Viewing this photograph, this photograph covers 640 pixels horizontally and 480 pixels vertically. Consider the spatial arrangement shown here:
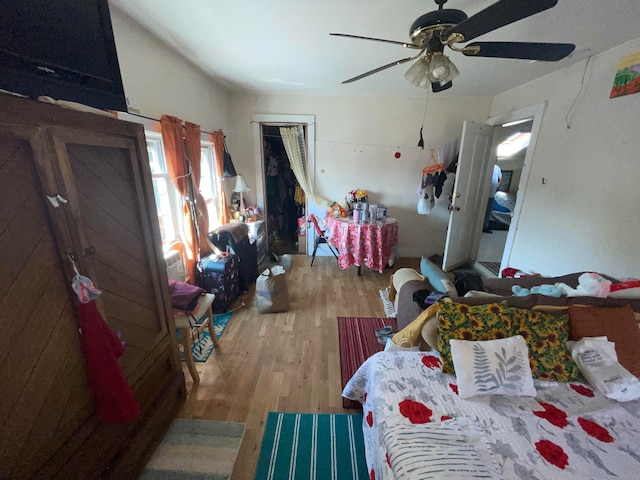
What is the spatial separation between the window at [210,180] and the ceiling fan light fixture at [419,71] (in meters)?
2.46

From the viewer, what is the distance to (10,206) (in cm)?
73

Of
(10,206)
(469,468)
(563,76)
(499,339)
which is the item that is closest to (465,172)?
(563,76)

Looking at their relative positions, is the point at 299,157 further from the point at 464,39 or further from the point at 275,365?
the point at 275,365

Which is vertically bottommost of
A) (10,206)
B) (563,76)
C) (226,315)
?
(226,315)

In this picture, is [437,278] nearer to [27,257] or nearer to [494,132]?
[27,257]

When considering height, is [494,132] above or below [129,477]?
above

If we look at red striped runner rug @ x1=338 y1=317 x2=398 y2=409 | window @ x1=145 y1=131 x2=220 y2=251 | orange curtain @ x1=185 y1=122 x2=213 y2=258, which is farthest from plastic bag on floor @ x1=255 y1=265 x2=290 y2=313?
window @ x1=145 y1=131 x2=220 y2=251

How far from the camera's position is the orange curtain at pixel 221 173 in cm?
309

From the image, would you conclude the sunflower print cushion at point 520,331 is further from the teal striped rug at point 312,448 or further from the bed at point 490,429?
the teal striped rug at point 312,448

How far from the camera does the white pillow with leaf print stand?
1.17 meters

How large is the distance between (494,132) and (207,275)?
4093 millimetres

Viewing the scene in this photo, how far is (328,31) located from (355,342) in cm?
246

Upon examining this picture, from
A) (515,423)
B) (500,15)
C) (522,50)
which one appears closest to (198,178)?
→ (500,15)

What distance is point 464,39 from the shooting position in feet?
4.10
